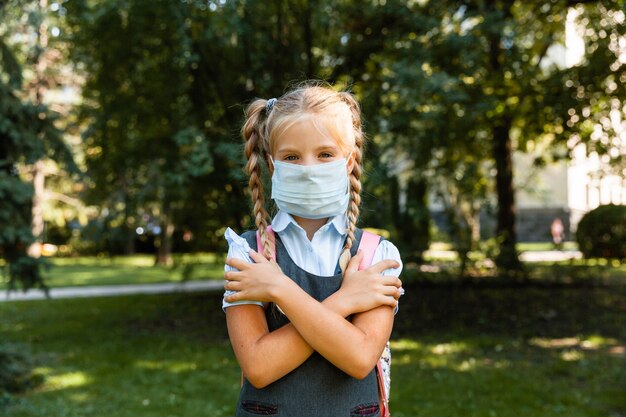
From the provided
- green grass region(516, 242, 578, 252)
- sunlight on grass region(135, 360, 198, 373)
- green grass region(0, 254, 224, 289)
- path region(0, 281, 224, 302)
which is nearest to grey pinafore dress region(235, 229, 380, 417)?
sunlight on grass region(135, 360, 198, 373)

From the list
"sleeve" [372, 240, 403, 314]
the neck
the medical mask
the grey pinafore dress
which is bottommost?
the grey pinafore dress

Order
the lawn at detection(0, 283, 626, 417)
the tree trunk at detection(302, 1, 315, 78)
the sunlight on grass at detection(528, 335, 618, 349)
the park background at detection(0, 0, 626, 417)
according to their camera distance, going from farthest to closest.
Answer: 1. the tree trunk at detection(302, 1, 315, 78)
2. the sunlight on grass at detection(528, 335, 618, 349)
3. the park background at detection(0, 0, 626, 417)
4. the lawn at detection(0, 283, 626, 417)

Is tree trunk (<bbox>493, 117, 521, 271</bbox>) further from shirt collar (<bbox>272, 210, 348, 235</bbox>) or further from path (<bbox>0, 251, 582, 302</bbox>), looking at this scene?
shirt collar (<bbox>272, 210, 348, 235</bbox>)

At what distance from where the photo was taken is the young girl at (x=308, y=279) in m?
1.69

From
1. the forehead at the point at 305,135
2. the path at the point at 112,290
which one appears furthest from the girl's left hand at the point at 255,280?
the path at the point at 112,290

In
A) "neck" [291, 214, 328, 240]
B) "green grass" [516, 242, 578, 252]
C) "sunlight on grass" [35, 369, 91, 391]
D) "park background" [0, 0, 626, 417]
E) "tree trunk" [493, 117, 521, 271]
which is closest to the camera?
"neck" [291, 214, 328, 240]

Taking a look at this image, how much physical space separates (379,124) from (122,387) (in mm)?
4137

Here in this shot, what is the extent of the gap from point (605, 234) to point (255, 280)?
16.4 metres

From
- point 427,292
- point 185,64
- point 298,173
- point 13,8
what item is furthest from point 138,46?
point 298,173

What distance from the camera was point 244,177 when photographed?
720 centimetres

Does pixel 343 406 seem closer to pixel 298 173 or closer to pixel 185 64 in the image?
pixel 298 173

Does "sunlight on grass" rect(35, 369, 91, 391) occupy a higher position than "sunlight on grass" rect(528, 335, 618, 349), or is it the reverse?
"sunlight on grass" rect(35, 369, 91, 391)

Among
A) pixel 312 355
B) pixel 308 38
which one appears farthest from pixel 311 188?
pixel 308 38

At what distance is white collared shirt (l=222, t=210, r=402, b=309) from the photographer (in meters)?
1.88
